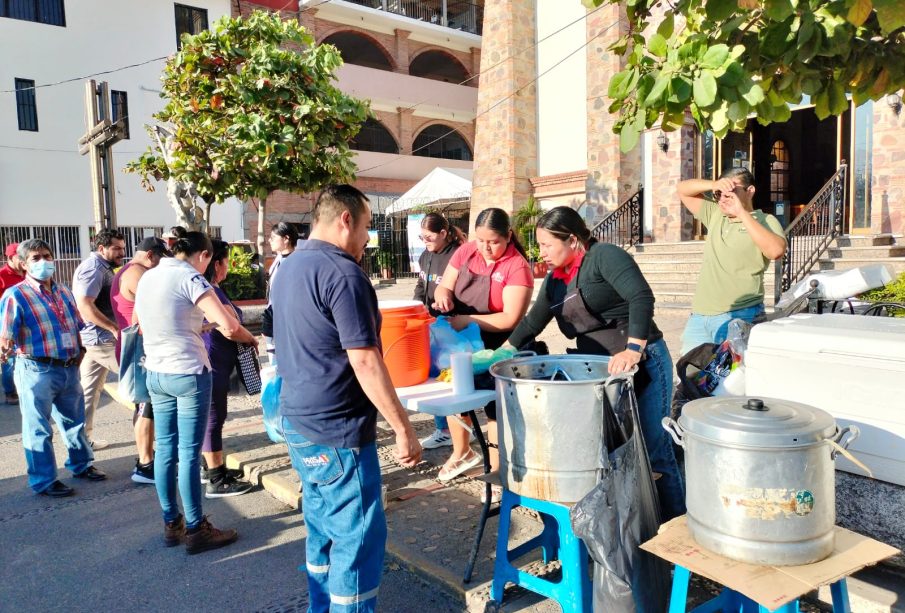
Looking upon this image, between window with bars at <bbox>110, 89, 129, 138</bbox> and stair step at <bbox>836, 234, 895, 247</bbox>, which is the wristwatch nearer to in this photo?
stair step at <bbox>836, 234, 895, 247</bbox>

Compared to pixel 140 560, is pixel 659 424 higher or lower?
higher

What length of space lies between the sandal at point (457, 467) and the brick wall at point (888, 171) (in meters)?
9.24

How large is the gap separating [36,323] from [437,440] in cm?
321

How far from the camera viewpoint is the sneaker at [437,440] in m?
5.45

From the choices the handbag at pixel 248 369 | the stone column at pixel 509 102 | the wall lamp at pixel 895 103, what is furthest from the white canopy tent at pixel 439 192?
the handbag at pixel 248 369

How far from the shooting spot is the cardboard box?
6.44 feet

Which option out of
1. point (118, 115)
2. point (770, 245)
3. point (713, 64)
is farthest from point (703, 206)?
point (118, 115)

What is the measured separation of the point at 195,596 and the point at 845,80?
4.17 metres

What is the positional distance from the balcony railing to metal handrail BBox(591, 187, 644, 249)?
1714 centimetres

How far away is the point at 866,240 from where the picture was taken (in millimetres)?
10055

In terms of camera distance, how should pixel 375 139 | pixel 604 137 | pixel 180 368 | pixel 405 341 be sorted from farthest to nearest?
pixel 375 139
pixel 604 137
pixel 180 368
pixel 405 341

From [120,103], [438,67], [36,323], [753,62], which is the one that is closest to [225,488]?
[36,323]

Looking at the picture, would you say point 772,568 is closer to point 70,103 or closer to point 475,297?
point 475,297

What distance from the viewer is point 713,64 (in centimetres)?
242
